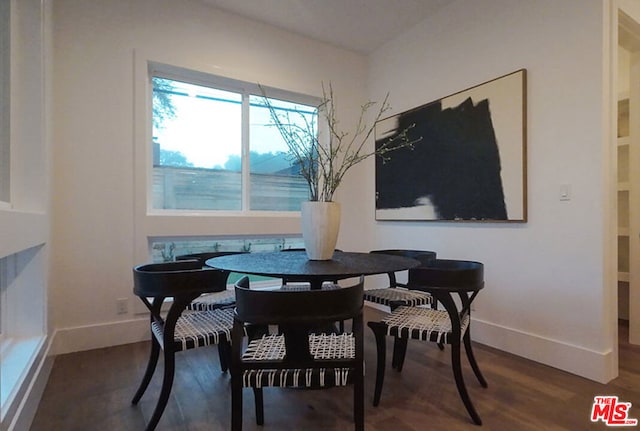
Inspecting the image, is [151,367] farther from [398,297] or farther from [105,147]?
[105,147]

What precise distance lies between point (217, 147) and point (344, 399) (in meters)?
2.38

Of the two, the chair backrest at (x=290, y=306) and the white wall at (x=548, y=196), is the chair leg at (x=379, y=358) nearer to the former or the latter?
the chair backrest at (x=290, y=306)

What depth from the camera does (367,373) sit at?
2.10 metres

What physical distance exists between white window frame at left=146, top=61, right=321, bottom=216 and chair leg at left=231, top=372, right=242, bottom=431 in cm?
204

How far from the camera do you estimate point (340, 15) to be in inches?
122

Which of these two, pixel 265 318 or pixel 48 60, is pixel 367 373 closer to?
pixel 265 318

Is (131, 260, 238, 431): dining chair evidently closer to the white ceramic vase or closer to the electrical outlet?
the white ceramic vase

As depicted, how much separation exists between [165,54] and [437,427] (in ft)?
10.4

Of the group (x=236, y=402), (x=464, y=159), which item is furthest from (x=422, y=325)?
(x=464, y=159)

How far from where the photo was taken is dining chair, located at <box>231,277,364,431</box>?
115 centimetres

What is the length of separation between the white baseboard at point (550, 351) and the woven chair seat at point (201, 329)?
6.44 ft

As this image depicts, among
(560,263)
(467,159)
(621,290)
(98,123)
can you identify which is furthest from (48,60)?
(621,290)

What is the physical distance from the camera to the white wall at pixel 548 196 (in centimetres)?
206

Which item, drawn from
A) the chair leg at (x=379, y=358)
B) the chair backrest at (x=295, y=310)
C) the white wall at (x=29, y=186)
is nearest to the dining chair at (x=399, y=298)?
the chair leg at (x=379, y=358)
